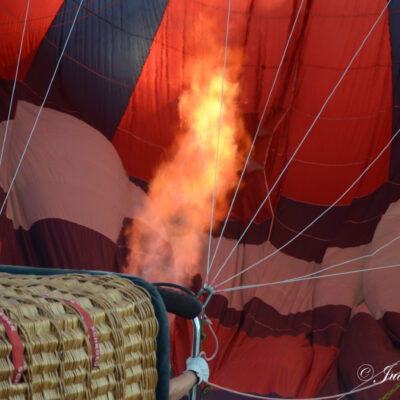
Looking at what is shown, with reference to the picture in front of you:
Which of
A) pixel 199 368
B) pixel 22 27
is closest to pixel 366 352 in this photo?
pixel 22 27

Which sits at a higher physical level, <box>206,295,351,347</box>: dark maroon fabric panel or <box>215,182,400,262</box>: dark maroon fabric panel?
<box>215,182,400,262</box>: dark maroon fabric panel

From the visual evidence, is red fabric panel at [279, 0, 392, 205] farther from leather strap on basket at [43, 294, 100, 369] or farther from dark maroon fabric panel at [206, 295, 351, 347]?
leather strap on basket at [43, 294, 100, 369]

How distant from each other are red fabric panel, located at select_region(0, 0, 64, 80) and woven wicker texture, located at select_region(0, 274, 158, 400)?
277cm

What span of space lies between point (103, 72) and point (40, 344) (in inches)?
115

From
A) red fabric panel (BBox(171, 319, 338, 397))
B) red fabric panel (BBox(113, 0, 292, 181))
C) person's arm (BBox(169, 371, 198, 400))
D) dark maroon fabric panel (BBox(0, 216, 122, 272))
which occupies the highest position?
red fabric panel (BBox(113, 0, 292, 181))

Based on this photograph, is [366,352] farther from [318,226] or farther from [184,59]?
[184,59]

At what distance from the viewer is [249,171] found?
354cm

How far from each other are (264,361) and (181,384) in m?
2.59

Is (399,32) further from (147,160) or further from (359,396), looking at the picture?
(359,396)

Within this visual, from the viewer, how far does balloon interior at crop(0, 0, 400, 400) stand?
3385mm

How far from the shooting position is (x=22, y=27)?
133 inches

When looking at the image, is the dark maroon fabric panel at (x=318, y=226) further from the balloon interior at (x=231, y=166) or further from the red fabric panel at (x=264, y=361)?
the red fabric panel at (x=264, y=361)

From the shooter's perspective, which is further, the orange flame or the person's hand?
the orange flame

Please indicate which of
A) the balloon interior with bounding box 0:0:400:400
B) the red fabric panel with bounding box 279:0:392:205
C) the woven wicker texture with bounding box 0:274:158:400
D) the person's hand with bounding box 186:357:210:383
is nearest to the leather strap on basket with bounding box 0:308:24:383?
the woven wicker texture with bounding box 0:274:158:400
